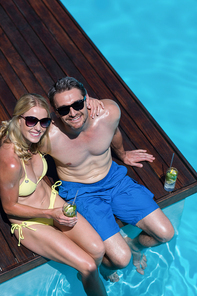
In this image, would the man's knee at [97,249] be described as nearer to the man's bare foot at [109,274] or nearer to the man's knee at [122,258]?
the man's knee at [122,258]

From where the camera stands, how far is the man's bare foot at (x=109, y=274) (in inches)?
131

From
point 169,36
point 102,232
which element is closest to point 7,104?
point 102,232

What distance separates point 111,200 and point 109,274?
0.80 m

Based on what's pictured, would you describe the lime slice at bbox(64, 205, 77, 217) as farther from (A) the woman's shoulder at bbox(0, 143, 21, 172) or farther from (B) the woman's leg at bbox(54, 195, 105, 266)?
(A) the woman's shoulder at bbox(0, 143, 21, 172)

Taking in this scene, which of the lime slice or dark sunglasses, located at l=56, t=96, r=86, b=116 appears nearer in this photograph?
the lime slice

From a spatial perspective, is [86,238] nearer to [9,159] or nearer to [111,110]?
[9,159]

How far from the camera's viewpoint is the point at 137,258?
3529 mm

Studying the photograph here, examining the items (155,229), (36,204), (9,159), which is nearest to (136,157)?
(155,229)

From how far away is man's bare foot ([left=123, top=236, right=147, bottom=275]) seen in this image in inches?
138

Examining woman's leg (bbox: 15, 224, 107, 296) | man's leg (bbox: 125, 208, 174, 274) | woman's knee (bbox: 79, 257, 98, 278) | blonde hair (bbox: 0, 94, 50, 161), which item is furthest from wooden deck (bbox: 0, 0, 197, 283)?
blonde hair (bbox: 0, 94, 50, 161)

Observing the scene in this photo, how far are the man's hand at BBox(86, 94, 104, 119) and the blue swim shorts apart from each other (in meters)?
0.65

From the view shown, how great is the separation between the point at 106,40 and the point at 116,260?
4.37 m

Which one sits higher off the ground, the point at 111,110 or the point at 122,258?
the point at 111,110

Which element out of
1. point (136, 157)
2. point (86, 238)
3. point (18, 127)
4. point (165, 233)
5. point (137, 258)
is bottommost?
point (137, 258)
